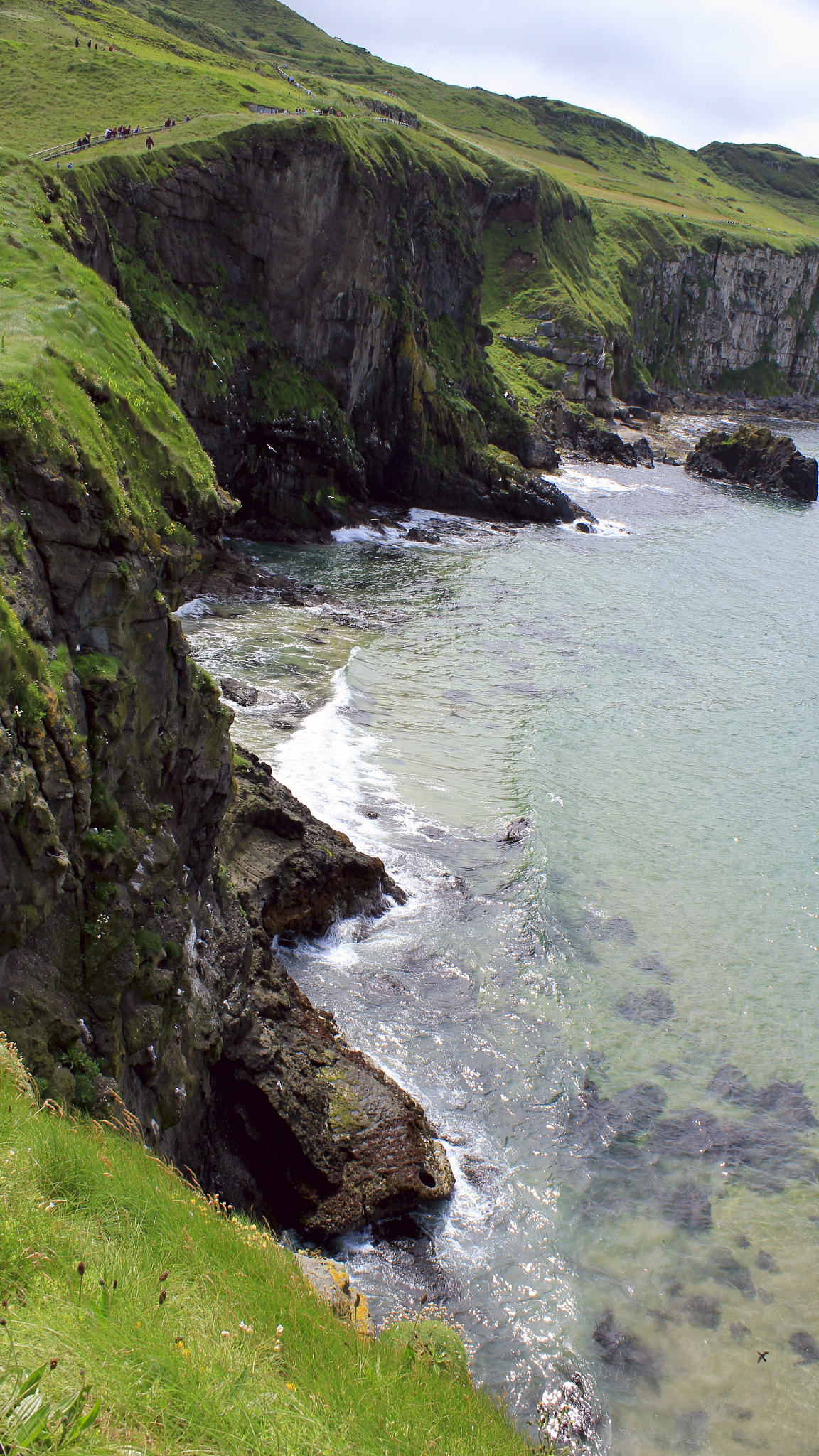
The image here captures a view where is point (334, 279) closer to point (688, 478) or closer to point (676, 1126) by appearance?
point (688, 478)

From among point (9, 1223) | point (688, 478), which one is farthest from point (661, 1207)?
point (688, 478)

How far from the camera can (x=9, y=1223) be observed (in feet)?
19.4

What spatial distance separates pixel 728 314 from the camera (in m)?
152

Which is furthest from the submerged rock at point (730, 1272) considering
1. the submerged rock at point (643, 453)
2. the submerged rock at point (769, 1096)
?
the submerged rock at point (643, 453)

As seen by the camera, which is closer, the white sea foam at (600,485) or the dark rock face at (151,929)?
the dark rock face at (151,929)

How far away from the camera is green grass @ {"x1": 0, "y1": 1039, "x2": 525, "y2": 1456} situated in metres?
4.83

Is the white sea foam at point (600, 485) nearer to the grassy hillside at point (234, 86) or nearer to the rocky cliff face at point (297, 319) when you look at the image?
the rocky cliff face at point (297, 319)

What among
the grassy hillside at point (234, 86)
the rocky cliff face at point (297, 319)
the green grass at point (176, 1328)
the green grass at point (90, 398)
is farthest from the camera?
the grassy hillside at point (234, 86)

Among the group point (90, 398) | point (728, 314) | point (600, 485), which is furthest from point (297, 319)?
point (728, 314)

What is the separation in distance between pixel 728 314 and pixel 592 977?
520 feet

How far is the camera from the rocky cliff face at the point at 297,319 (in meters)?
46.9

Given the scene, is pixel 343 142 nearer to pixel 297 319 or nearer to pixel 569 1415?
pixel 297 319

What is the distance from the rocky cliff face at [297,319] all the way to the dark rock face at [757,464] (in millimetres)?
35500

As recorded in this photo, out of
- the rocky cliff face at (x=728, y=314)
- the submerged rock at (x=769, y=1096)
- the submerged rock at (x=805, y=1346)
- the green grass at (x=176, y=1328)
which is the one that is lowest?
the submerged rock at (x=805, y=1346)
